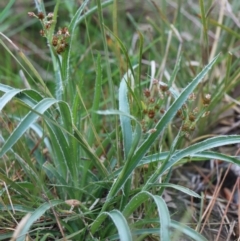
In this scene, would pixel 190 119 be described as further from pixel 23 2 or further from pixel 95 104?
pixel 23 2

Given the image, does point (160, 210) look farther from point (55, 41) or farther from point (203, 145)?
point (55, 41)

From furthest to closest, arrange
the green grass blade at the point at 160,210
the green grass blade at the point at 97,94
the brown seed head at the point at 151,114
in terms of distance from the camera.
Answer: the green grass blade at the point at 97,94 → the brown seed head at the point at 151,114 → the green grass blade at the point at 160,210

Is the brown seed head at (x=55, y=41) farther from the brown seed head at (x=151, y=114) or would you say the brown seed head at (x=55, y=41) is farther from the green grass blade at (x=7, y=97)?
the brown seed head at (x=151, y=114)

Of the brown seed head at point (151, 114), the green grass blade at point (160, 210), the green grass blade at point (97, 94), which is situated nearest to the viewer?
the green grass blade at point (160, 210)

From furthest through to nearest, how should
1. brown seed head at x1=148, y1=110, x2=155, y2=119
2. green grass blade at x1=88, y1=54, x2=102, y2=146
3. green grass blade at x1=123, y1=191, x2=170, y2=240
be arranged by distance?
green grass blade at x1=88, y1=54, x2=102, y2=146, brown seed head at x1=148, y1=110, x2=155, y2=119, green grass blade at x1=123, y1=191, x2=170, y2=240

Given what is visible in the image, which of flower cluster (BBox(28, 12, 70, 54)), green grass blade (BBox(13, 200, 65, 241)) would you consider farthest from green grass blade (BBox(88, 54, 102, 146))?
green grass blade (BBox(13, 200, 65, 241))

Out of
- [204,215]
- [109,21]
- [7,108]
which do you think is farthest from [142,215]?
[109,21]

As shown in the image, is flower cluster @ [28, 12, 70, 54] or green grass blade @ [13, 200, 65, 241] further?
flower cluster @ [28, 12, 70, 54]

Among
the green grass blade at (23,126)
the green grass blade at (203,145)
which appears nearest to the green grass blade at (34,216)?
the green grass blade at (23,126)

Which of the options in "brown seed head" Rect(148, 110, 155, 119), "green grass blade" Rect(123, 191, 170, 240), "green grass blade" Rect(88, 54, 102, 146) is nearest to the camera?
"green grass blade" Rect(123, 191, 170, 240)

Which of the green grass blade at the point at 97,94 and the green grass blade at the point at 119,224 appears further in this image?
the green grass blade at the point at 97,94

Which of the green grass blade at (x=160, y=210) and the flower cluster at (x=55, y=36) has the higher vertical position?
the flower cluster at (x=55, y=36)

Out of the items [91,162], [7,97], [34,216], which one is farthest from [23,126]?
[91,162]

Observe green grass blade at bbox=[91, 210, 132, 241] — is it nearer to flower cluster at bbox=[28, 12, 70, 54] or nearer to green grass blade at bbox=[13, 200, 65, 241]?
green grass blade at bbox=[13, 200, 65, 241]
